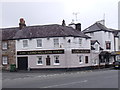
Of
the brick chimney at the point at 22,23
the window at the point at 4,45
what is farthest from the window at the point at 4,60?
the brick chimney at the point at 22,23

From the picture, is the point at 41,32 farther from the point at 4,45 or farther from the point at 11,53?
the point at 4,45

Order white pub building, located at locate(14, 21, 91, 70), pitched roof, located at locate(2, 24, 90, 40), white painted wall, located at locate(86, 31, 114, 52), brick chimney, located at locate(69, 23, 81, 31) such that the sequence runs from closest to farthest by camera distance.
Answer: white pub building, located at locate(14, 21, 91, 70)
pitched roof, located at locate(2, 24, 90, 40)
brick chimney, located at locate(69, 23, 81, 31)
white painted wall, located at locate(86, 31, 114, 52)

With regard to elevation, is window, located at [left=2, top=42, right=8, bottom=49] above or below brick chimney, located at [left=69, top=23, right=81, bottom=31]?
below

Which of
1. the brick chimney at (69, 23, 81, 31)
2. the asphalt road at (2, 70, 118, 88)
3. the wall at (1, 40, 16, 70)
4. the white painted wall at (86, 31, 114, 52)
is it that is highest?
the brick chimney at (69, 23, 81, 31)

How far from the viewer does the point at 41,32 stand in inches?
1393

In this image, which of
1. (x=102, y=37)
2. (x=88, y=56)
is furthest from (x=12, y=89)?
(x=102, y=37)

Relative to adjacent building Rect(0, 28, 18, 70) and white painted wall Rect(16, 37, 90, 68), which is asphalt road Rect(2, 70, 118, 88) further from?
adjacent building Rect(0, 28, 18, 70)

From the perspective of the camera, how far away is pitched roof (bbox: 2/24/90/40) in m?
34.2

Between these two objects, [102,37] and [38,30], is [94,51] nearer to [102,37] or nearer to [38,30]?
[102,37]

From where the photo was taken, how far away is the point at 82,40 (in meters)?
36.0

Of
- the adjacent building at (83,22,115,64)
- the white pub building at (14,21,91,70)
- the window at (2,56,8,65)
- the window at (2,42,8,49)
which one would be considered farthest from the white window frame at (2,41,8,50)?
the adjacent building at (83,22,115,64)

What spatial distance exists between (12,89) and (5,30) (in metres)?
27.4

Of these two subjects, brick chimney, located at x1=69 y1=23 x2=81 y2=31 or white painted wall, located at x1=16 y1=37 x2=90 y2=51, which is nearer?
white painted wall, located at x1=16 y1=37 x2=90 y2=51

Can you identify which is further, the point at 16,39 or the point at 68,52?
the point at 16,39
